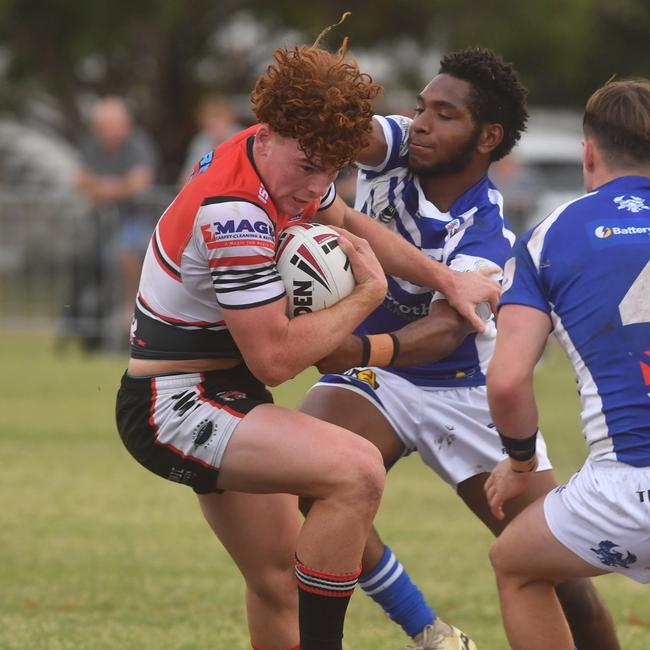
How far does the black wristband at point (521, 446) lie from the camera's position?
4.26m

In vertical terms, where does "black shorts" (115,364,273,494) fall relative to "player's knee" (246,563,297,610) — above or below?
above

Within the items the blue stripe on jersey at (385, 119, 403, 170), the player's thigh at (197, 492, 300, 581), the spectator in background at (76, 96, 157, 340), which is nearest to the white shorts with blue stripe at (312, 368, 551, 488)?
the player's thigh at (197, 492, 300, 581)

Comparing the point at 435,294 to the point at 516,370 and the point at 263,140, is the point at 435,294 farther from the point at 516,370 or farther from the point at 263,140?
the point at 516,370

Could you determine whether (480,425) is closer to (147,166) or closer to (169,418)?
(169,418)

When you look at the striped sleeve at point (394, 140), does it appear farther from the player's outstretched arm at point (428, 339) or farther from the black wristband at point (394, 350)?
the black wristband at point (394, 350)

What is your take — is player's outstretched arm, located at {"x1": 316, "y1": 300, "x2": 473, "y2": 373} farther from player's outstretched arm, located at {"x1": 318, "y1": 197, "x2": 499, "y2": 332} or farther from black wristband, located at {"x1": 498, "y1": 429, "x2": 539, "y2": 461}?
black wristband, located at {"x1": 498, "y1": 429, "x2": 539, "y2": 461}

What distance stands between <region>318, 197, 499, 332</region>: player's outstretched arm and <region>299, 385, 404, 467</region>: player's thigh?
0.56 meters

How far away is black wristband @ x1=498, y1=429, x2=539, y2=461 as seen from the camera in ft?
14.0

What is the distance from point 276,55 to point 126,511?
4.67m

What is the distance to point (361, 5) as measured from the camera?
1048 inches

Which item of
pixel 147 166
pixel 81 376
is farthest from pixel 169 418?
pixel 147 166

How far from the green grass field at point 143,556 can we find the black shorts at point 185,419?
4.40 ft

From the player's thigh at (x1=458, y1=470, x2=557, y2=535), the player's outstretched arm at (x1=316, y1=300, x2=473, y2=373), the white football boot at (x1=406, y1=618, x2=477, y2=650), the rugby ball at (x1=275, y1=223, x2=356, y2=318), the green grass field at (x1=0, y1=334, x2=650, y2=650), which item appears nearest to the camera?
the rugby ball at (x1=275, y1=223, x2=356, y2=318)

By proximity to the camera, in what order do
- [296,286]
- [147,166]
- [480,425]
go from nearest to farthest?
[296,286], [480,425], [147,166]
